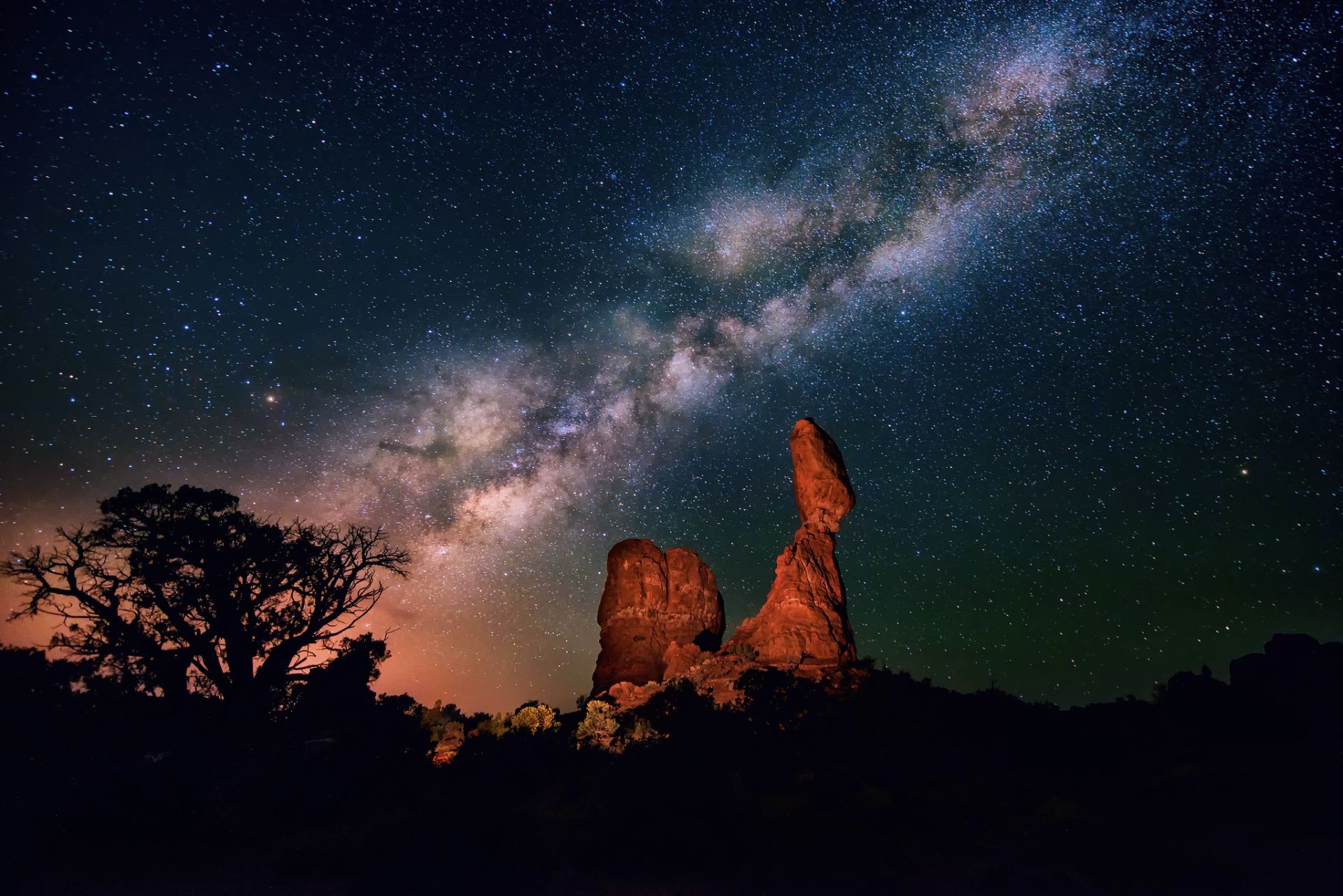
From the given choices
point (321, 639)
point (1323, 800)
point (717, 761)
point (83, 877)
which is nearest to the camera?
point (83, 877)

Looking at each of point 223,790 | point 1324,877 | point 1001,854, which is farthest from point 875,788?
point 223,790

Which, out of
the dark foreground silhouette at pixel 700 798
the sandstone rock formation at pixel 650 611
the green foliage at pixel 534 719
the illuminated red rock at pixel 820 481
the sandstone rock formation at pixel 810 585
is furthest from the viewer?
the sandstone rock formation at pixel 650 611

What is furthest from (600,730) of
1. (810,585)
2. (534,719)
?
(810,585)

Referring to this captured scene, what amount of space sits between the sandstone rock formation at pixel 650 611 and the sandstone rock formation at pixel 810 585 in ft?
31.1

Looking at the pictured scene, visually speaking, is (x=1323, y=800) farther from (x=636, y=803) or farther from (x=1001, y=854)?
(x=636, y=803)

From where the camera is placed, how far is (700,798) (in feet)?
40.7

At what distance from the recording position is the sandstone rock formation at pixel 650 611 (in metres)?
37.4

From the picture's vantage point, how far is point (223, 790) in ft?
42.3

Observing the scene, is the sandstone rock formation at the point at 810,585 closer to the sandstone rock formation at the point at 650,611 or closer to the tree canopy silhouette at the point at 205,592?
the sandstone rock formation at the point at 650,611

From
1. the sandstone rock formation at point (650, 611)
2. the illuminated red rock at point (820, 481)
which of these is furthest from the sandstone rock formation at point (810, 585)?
the sandstone rock formation at point (650, 611)

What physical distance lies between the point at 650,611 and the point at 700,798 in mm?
27979

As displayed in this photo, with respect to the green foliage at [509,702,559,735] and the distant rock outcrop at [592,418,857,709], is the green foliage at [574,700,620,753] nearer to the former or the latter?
the green foliage at [509,702,559,735]

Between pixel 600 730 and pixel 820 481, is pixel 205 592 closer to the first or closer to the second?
pixel 600 730

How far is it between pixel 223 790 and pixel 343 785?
3.31 metres
